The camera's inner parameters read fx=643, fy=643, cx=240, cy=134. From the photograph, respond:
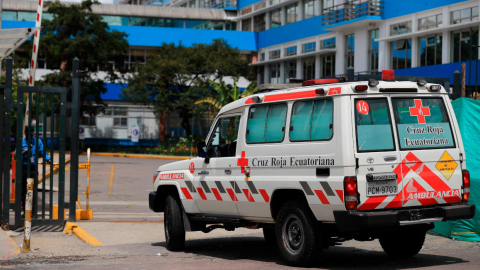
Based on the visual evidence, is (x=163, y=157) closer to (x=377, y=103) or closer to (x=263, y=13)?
(x=263, y=13)

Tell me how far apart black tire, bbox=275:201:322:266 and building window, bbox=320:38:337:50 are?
40.6m

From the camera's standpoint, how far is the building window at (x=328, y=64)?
1918 inches

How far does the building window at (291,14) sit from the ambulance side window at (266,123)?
4599 centimetres

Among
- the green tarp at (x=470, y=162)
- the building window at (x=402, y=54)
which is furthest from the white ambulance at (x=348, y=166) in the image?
the building window at (x=402, y=54)

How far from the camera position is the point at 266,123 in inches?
343

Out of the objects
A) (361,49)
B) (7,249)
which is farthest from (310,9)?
(7,249)

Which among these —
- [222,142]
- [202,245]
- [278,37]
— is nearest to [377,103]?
[222,142]

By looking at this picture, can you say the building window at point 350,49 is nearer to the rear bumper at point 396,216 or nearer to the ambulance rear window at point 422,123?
the ambulance rear window at point 422,123

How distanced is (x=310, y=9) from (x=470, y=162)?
42.5 m

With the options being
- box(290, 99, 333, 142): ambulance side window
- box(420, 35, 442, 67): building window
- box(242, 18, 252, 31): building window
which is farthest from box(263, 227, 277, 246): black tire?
box(242, 18, 252, 31): building window

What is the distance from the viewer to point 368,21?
4150 cm

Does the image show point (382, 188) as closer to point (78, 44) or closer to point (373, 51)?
point (373, 51)

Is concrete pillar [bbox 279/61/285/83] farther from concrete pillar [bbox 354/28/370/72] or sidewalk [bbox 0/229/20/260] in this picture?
sidewalk [bbox 0/229/20/260]

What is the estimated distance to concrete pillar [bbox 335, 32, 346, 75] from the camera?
4612 cm
